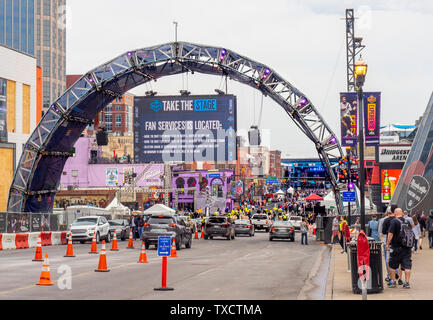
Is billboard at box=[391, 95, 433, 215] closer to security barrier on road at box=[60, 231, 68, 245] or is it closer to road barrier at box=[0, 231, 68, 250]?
security barrier on road at box=[60, 231, 68, 245]

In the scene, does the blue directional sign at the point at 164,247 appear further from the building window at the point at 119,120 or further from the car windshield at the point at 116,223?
the building window at the point at 119,120

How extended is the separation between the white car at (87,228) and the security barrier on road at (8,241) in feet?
13.8

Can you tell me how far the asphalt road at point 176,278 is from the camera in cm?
1511

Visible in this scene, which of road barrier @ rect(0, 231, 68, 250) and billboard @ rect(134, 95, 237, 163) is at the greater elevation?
billboard @ rect(134, 95, 237, 163)

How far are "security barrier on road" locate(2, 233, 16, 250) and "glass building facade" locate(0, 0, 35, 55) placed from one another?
138806mm

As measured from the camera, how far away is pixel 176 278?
19.1 metres

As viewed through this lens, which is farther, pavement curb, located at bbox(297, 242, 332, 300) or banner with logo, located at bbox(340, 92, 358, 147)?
banner with logo, located at bbox(340, 92, 358, 147)

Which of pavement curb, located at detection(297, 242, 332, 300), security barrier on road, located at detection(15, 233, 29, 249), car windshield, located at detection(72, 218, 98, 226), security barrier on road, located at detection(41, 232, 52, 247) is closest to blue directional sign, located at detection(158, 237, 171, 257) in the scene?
pavement curb, located at detection(297, 242, 332, 300)

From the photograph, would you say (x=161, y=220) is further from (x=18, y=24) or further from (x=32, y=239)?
(x=18, y=24)

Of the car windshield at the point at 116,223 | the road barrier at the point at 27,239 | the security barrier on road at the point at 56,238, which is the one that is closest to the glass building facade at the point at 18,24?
the car windshield at the point at 116,223

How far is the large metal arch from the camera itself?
40.2 metres

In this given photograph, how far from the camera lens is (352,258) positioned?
1531 centimetres
